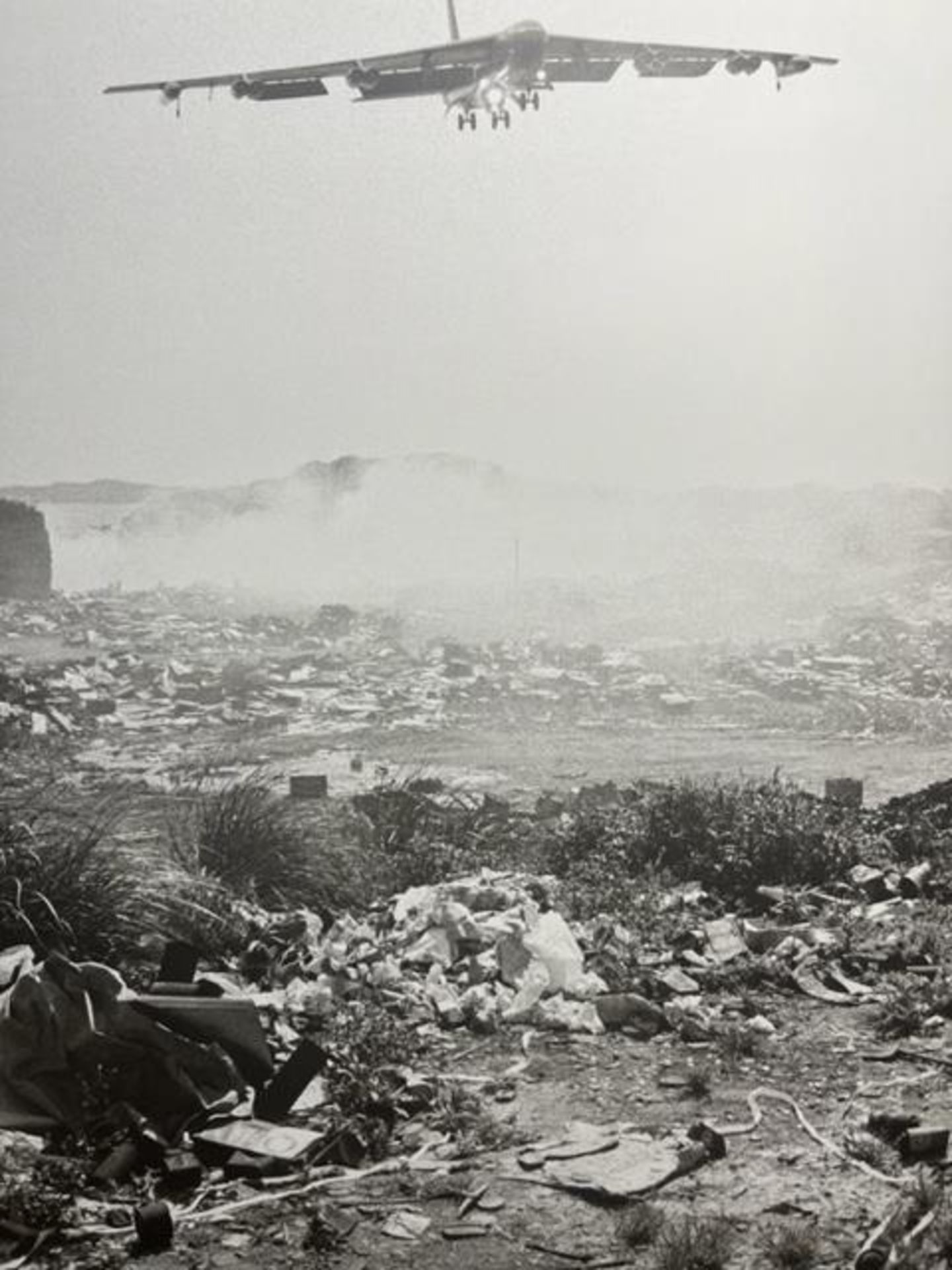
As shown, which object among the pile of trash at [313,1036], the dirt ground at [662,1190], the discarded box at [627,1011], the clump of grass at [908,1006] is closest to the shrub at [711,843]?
the pile of trash at [313,1036]

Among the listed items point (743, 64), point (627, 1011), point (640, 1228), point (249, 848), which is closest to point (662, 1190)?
point (640, 1228)

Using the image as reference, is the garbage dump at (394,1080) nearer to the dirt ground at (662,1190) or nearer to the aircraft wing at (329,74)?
the dirt ground at (662,1190)

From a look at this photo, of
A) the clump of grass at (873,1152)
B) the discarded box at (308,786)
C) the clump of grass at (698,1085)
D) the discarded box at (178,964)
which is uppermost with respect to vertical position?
the discarded box at (178,964)

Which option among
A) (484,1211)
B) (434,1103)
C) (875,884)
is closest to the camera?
(484,1211)

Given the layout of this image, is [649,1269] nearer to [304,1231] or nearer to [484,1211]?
[484,1211]

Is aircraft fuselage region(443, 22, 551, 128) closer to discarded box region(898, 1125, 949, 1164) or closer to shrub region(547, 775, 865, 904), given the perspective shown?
shrub region(547, 775, 865, 904)

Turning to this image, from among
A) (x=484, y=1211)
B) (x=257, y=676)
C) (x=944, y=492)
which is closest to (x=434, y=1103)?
(x=484, y=1211)
